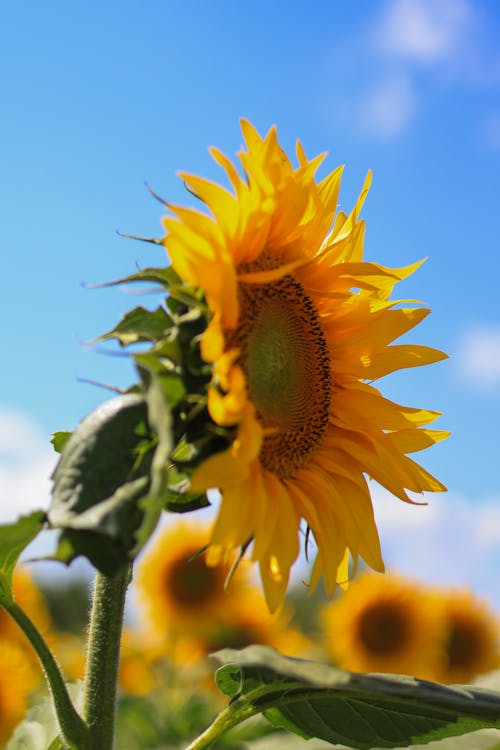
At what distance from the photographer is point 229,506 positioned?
63.4 inches

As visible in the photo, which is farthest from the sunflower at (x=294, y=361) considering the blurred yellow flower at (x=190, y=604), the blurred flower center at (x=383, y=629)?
the blurred flower center at (x=383, y=629)

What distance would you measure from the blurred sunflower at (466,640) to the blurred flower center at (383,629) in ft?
1.53

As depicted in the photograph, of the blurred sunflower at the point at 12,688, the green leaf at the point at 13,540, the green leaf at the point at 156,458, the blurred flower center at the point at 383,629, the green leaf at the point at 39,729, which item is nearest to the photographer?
the green leaf at the point at 156,458

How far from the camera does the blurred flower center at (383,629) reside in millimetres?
6640

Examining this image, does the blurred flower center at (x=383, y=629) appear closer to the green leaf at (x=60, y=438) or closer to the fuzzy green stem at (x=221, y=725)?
the fuzzy green stem at (x=221, y=725)

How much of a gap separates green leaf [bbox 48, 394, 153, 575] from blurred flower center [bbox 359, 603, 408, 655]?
5.39 metres

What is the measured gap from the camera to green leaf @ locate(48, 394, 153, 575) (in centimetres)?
149

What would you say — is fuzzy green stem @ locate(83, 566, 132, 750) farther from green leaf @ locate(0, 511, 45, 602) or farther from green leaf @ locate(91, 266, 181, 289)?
green leaf @ locate(91, 266, 181, 289)

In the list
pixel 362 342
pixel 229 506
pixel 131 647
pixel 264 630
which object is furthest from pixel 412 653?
pixel 229 506

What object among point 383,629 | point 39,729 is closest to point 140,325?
point 39,729

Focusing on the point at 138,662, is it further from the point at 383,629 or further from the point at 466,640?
the point at 466,640

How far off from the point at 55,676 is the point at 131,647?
15.1ft

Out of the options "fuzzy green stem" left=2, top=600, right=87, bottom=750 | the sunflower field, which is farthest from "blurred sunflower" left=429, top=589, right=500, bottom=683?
"fuzzy green stem" left=2, top=600, right=87, bottom=750

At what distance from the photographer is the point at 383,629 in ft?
22.0
